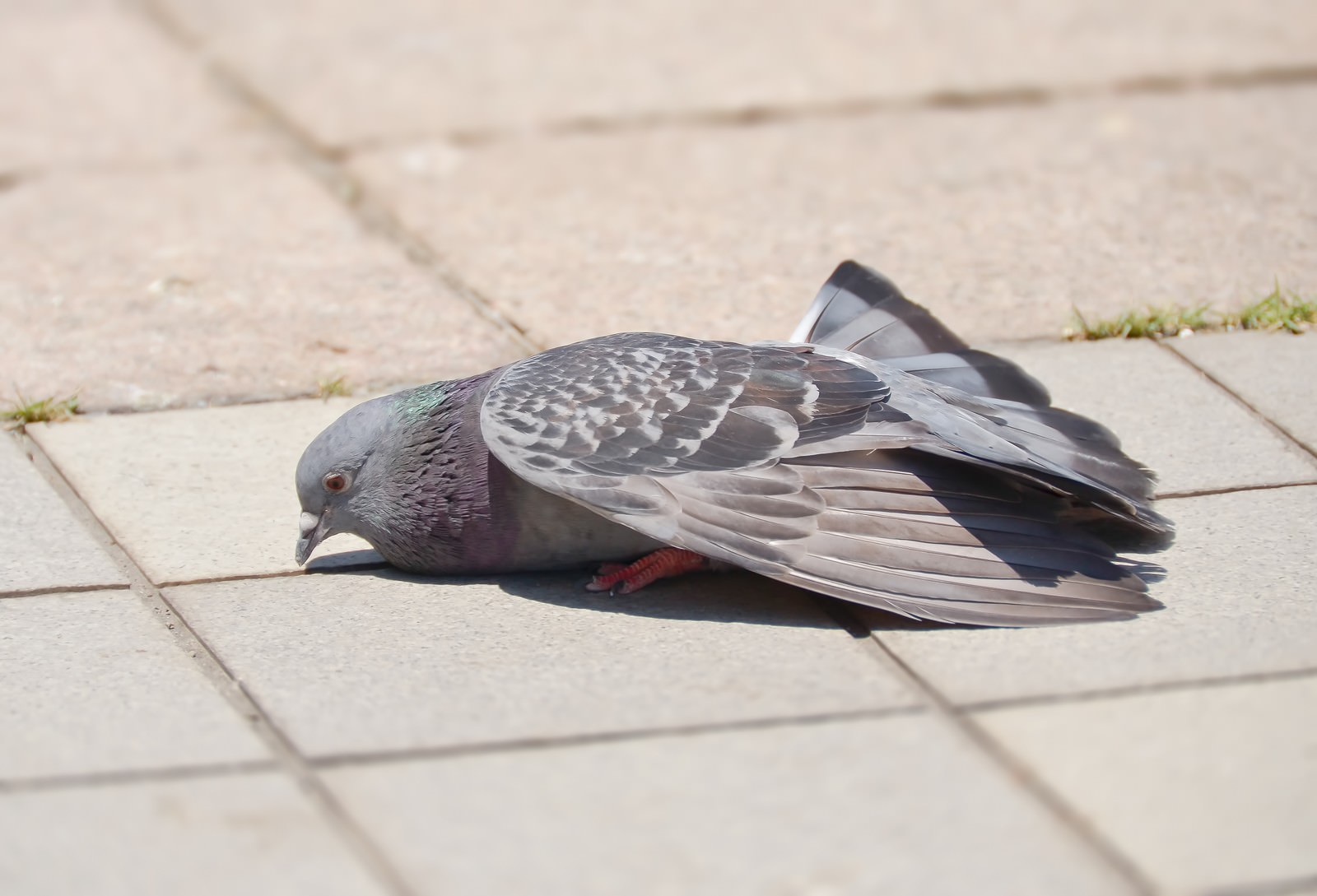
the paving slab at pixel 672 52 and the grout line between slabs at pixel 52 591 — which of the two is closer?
the grout line between slabs at pixel 52 591

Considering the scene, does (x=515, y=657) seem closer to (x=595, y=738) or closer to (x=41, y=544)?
(x=595, y=738)

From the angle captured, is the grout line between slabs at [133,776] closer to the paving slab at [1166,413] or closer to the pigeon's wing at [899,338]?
the pigeon's wing at [899,338]

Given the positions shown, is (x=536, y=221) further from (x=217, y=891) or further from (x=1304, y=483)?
(x=217, y=891)

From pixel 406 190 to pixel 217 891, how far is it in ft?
14.6

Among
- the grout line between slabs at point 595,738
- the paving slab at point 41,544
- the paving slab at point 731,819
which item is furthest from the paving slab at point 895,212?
the paving slab at point 731,819

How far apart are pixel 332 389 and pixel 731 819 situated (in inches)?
101

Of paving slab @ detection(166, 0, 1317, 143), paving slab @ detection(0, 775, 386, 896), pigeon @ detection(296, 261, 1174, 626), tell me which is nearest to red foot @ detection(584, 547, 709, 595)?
pigeon @ detection(296, 261, 1174, 626)

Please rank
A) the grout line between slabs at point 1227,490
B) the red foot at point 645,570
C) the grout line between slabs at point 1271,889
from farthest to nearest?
1. the grout line between slabs at point 1227,490
2. the red foot at point 645,570
3. the grout line between slabs at point 1271,889

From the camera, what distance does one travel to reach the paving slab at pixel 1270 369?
4.73 m

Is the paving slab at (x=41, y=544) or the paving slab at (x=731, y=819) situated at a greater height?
the paving slab at (x=731, y=819)

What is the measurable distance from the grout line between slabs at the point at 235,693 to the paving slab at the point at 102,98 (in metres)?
2.88

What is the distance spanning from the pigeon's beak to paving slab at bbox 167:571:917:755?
70mm

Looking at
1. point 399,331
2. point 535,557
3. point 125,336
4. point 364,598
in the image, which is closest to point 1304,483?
point 535,557

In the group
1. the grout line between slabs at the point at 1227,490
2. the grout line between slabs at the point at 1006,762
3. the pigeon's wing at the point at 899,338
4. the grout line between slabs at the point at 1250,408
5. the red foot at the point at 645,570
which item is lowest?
the red foot at the point at 645,570
